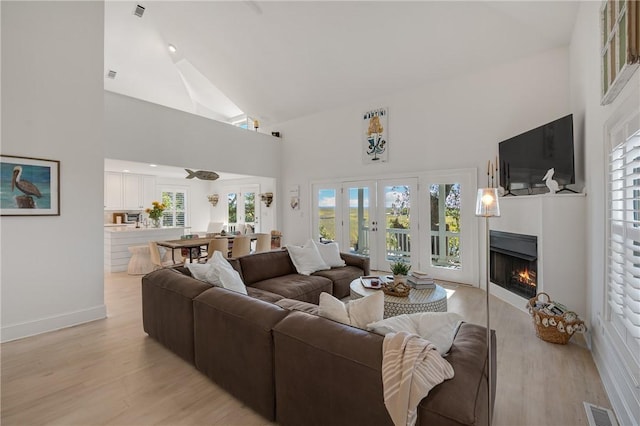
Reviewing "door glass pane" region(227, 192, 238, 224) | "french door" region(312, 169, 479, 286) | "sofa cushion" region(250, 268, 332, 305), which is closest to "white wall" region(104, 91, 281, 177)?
"french door" region(312, 169, 479, 286)

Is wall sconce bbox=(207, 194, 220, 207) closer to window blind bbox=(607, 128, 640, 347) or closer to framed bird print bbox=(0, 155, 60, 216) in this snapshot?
framed bird print bbox=(0, 155, 60, 216)

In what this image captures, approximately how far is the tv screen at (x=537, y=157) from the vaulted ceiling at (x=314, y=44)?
56.2 inches

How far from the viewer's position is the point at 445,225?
5.27 m

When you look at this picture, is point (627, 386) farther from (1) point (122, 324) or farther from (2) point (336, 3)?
(2) point (336, 3)

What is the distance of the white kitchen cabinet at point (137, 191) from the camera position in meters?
7.73

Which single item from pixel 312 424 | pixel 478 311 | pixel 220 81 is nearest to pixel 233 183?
pixel 220 81

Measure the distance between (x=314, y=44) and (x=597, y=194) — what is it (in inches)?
185

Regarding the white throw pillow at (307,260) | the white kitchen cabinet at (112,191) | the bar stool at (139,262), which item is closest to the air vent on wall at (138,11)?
the white kitchen cabinet at (112,191)

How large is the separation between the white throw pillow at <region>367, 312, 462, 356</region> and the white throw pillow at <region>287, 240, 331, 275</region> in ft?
8.55

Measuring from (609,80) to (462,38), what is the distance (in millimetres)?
2925

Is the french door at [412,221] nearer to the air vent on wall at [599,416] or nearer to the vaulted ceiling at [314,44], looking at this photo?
the vaulted ceiling at [314,44]

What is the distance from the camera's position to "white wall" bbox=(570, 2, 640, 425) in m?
1.81

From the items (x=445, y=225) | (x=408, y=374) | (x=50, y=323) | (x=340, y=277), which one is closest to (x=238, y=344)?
(x=408, y=374)

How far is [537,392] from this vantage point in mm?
2094
